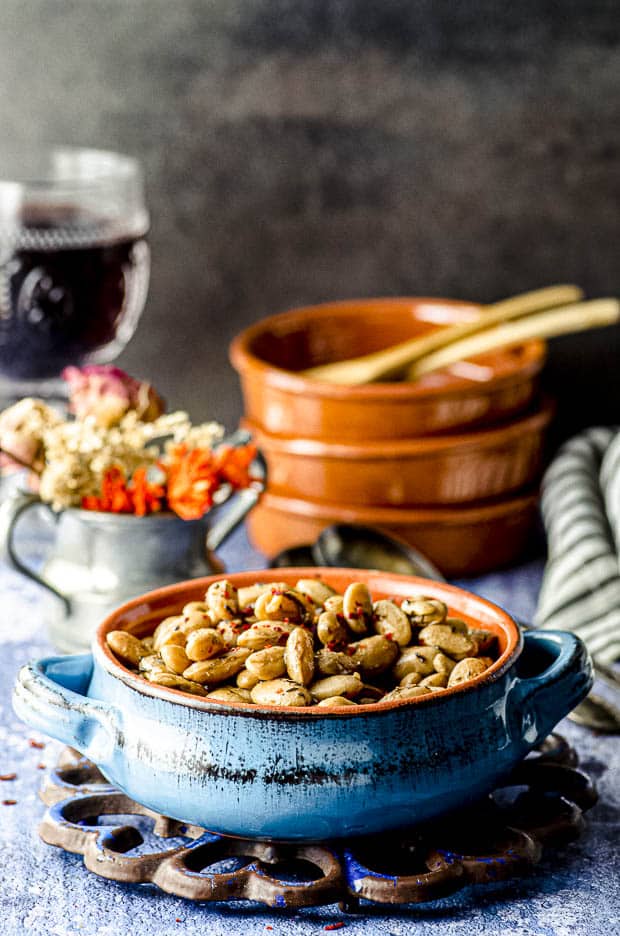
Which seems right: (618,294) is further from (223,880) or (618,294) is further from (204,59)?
(223,880)

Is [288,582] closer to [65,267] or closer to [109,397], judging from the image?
[109,397]

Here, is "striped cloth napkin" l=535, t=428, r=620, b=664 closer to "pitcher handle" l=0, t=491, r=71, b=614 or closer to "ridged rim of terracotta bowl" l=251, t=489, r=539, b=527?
"ridged rim of terracotta bowl" l=251, t=489, r=539, b=527

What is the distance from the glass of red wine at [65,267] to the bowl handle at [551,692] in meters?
0.59

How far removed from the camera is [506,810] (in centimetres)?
66

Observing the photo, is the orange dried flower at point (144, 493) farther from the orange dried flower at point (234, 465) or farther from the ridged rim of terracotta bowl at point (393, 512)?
the ridged rim of terracotta bowl at point (393, 512)

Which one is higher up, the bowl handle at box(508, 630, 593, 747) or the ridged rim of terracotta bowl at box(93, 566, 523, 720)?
the ridged rim of terracotta bowl at box(93, 566, 523, 720)

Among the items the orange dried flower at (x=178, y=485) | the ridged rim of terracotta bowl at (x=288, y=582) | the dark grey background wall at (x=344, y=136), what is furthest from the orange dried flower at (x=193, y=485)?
the dark grey background wall at (x=344, y=136)

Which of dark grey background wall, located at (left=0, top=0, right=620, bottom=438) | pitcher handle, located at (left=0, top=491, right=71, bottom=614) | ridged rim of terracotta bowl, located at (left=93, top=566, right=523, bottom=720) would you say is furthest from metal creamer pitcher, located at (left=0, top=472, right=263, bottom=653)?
dark grey background wall, located at (left=0, top=0, right=620, bottom=438)

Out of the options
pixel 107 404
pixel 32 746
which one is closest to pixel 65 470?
pixel 107 404

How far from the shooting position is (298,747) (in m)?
0.56

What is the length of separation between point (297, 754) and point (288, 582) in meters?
0.18

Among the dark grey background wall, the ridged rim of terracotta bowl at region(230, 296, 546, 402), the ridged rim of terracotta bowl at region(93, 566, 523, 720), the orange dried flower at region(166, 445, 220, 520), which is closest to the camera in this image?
the ridged rim of terracotta bowl at region(93, 566, 523, 720)

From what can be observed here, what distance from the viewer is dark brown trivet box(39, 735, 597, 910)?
1.91 feet

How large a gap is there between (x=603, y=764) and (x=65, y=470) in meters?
0.41
